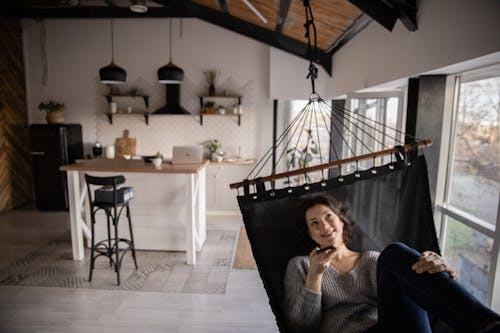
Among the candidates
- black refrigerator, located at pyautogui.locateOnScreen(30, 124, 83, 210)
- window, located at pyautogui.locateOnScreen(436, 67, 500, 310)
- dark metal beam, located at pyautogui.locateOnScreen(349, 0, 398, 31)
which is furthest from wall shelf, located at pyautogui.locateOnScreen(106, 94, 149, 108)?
window, located at pyautogui.locateOnScreen(436, 67, 500, 310)

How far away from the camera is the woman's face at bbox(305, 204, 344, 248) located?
165 centimetres

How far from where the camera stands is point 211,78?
17.6 feet

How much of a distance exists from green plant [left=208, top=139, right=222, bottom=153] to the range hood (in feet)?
2.06

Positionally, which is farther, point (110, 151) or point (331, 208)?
point (110, 151)

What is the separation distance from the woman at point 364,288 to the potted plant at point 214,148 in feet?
12.4

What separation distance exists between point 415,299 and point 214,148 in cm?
440

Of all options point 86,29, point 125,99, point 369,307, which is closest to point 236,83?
point 125,99

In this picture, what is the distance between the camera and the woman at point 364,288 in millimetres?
1182

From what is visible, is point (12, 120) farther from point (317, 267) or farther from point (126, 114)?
point (317, 267)

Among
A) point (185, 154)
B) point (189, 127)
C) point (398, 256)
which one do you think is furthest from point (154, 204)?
point (398, 256)

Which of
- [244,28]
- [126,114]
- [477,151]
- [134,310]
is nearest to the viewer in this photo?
[477,151]

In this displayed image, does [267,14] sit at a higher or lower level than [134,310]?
higher

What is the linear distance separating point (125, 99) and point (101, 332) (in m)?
4.04

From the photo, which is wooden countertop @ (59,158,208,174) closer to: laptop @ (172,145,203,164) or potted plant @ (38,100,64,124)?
laptop @ (172,145,203,164)
